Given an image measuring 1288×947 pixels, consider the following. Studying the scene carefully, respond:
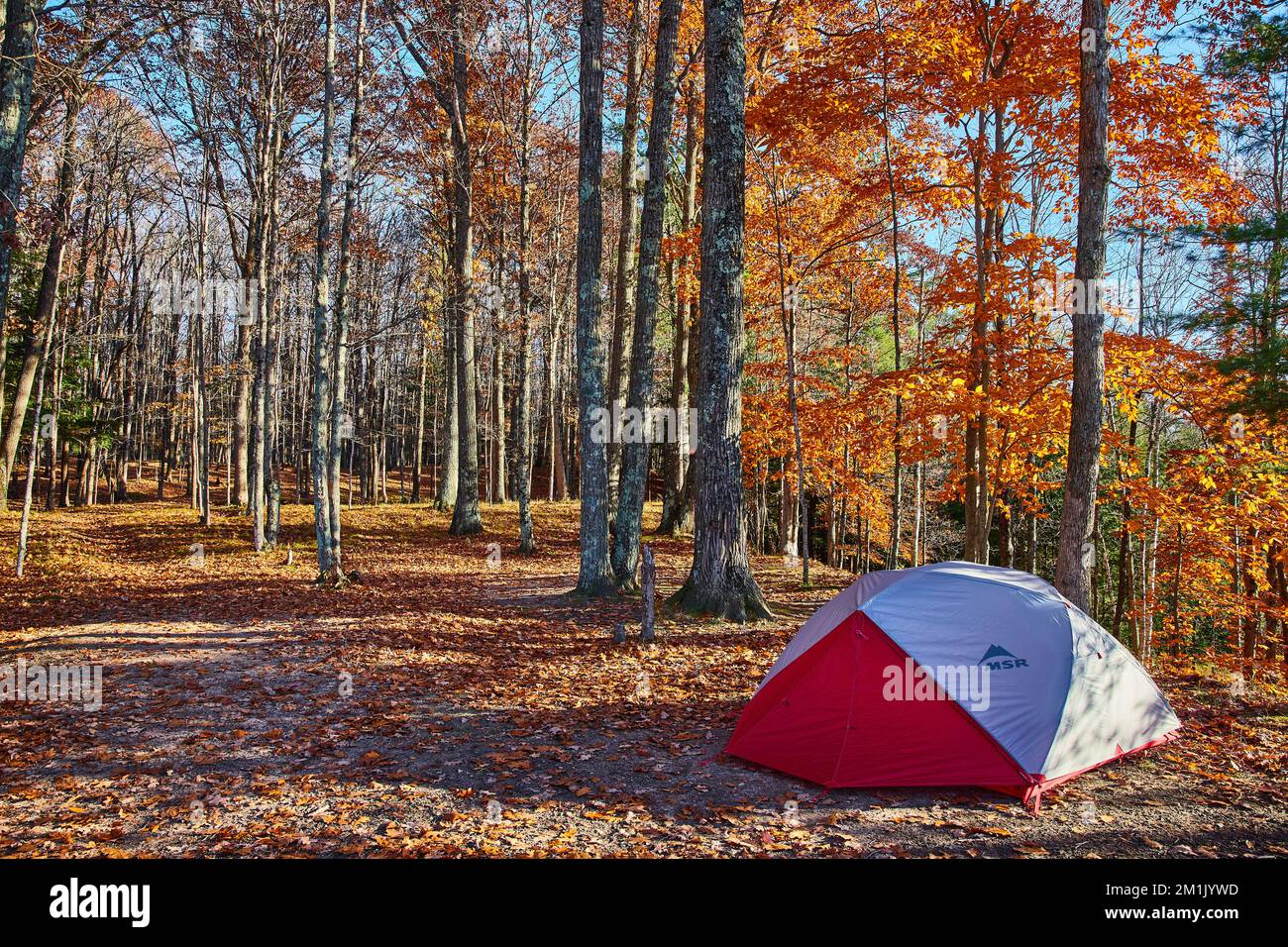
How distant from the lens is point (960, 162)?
13641 mm

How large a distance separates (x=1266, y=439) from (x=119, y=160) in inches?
931

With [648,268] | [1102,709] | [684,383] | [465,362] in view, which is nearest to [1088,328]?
[1102,709]

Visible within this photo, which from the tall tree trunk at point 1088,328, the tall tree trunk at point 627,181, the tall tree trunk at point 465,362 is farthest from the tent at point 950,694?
the tall tree trunk at point 465,362

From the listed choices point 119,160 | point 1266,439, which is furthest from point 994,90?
point 119,160

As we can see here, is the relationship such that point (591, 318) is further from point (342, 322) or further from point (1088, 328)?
point (1088, 328)

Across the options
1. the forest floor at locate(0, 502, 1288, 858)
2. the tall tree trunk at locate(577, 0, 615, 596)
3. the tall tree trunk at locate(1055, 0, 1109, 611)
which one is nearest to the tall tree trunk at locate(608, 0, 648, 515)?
the tall tree trunk at locate(577, 0, 615, 596)

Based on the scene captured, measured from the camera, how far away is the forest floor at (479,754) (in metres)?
4.69

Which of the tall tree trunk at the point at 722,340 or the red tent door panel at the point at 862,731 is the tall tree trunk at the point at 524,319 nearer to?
the tall tree trunk at the point at 722,340

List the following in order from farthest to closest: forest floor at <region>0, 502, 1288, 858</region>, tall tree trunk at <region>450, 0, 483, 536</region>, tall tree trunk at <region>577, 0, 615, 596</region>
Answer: tall tree trunk at <region>450, 0, 483, 536</region> < tall tree trunk at <region>577, 0, 615, 596</region> < forest floor at <region>0, 502, 1288, 858</region>

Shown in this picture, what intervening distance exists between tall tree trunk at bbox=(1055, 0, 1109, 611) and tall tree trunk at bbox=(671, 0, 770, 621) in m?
3.98

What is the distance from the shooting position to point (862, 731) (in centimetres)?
563

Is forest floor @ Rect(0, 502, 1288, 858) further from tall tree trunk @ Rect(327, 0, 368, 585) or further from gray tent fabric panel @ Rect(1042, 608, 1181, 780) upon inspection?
tall tree trunk @ Rect(327, 0, 368, 585)

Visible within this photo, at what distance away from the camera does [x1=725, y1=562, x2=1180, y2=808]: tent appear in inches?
216
